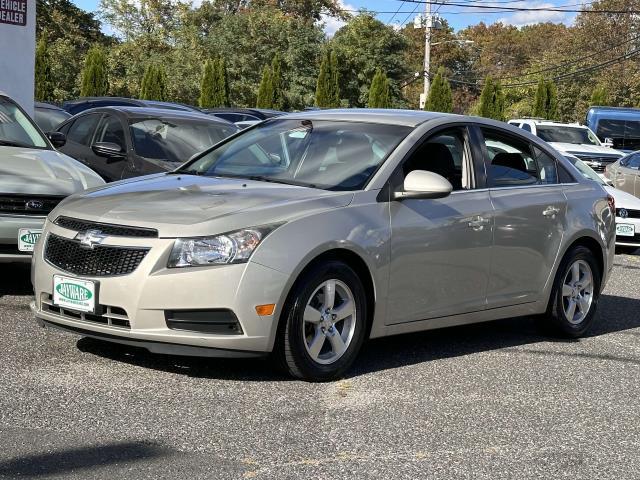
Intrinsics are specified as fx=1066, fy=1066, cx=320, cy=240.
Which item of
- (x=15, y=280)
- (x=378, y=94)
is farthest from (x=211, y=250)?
(x=378, y=94)

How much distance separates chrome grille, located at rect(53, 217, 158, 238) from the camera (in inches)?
222

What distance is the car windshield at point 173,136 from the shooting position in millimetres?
11117

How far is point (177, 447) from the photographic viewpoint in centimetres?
467

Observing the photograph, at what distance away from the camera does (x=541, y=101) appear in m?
41.5

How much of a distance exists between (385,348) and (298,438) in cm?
228

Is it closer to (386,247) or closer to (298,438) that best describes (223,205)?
(386,247)

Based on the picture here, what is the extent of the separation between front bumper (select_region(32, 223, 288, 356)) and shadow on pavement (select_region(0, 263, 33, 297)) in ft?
9.58

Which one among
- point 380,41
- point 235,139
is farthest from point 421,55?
point 235,139

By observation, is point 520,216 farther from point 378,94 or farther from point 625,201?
point 378,94

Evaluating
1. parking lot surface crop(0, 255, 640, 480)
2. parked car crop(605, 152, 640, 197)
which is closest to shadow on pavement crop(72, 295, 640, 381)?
parking lot surface crop(0, 255, 640, 480)

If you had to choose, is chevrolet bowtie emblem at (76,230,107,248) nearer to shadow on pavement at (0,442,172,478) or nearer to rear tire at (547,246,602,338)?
shadow on pavement at (0,442,172,478)

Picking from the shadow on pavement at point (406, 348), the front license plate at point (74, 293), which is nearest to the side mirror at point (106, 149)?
the shadow on pavement at point (406, 348)

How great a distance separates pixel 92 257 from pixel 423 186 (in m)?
1.96

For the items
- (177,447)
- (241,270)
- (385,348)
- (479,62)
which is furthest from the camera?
(479,62)
